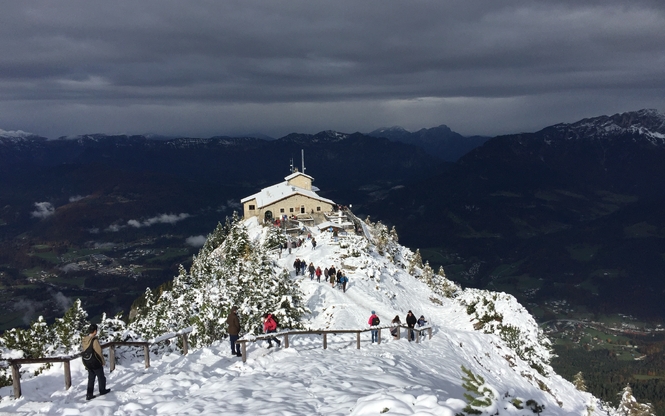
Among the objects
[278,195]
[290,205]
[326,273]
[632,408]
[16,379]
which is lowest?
[632,408]

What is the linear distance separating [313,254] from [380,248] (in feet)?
44.6

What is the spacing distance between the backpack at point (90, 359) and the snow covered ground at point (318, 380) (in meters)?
0.96

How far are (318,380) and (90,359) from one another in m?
7.22

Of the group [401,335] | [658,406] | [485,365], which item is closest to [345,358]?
[401,335]

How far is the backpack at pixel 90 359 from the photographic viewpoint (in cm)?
1189

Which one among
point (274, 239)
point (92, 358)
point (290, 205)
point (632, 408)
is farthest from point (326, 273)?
point (290, 205)

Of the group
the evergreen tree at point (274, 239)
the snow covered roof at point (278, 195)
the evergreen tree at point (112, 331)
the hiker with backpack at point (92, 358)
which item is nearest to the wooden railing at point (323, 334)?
the evergreen tree at point (112, 331)

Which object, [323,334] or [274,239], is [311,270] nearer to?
[274,239]

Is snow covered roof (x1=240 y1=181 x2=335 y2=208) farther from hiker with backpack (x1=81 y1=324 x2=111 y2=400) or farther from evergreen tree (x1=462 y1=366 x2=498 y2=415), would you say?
evergreen tree (x1=462 y1=366 x2=498 y2=415)

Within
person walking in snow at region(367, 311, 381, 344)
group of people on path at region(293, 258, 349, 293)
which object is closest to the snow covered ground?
person walking in snow at region(367, 311, 381, 344)

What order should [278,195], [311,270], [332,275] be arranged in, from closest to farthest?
1. [332,275]
2. [311,270]
3. [278,195]

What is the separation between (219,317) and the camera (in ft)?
78.4

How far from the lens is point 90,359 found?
39.3 ft

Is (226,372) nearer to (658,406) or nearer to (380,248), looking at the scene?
(380,248)
